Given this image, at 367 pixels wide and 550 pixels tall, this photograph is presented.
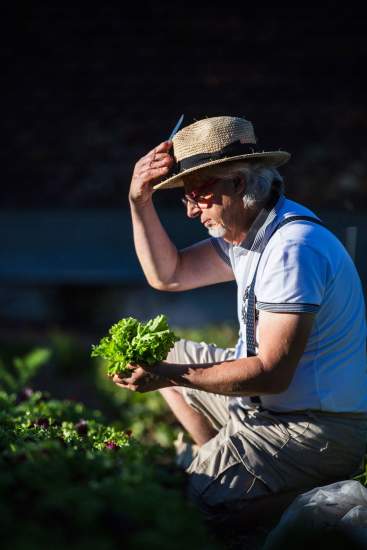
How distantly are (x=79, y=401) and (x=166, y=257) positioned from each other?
8.20 feet

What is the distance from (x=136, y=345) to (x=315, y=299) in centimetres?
71

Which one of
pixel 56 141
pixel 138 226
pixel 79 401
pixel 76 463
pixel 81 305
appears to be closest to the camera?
pixel 76 463

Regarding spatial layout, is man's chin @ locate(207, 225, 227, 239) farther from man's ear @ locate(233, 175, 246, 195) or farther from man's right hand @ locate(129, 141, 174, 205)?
man's right hand @ locate(129, 141, 174, 205)

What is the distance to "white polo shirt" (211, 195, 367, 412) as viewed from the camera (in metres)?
3.05

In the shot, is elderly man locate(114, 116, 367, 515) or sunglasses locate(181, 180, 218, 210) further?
sunglasses locate(181, 180, 218, 210)

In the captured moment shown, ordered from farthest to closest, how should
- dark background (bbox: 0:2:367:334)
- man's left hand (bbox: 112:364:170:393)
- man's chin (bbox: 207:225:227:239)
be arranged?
1. dark background (bbox: 0:2:367:334)
2. man's chin (bbox: 207:225:227:239)
3. man's left hand (bbox: 112:364:170:393)

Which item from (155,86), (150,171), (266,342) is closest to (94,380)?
(150,171)

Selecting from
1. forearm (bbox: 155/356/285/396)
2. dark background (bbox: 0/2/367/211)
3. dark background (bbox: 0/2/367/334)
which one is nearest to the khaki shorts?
forearm (bbox: 155/356/285/396)

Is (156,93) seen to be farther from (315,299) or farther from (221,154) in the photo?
(315,299)

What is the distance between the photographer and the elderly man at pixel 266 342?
10.2ft

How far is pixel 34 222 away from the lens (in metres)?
11.5

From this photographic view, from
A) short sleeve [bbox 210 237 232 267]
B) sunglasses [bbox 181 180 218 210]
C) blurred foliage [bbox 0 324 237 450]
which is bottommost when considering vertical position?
blurred foliage [bbox 0 324 237 450]

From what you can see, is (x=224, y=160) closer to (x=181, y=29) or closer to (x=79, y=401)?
(x=79, y=401)

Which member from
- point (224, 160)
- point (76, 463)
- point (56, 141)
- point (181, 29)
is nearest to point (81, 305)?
point (224, 160)
